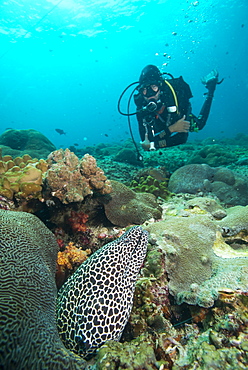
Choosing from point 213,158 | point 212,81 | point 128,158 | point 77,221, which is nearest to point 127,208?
point 77,221

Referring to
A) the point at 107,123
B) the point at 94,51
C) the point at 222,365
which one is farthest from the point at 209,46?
the point at 107,123

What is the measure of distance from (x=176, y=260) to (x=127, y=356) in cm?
174

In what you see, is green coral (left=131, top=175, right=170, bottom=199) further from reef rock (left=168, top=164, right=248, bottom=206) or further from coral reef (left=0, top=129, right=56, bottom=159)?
coral reef (left=0, top=129, right=56, bottom=159)

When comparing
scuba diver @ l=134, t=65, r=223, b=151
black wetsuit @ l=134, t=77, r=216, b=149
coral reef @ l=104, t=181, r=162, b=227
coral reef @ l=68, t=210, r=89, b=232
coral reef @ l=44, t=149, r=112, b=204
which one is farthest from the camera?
black wetsuit @ l=134, t=77, r=216, b=149

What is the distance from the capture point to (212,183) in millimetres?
7617

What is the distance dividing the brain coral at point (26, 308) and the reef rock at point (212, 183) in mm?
6444

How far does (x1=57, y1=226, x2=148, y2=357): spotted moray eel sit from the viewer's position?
2.04 m

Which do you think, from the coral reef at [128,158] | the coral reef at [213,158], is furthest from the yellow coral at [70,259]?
the coral reef at [213,158]

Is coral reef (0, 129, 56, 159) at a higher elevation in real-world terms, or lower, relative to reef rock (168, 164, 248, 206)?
higher

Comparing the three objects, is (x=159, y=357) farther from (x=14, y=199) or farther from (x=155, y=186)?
(x=155, y=186)

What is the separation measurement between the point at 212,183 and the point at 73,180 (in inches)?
240

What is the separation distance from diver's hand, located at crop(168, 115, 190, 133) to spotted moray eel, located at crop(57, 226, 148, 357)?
6.43 m

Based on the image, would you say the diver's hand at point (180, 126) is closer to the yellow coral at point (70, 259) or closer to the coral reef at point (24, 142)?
the yellow coral at point (70, 259)

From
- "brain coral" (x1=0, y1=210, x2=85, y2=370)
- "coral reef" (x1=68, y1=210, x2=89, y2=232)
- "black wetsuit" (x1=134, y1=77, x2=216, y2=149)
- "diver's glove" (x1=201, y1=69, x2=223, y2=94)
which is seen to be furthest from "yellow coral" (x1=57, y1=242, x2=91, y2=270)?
"diver's glove" (x1=201, y1=69, x2=223, y2=94)
